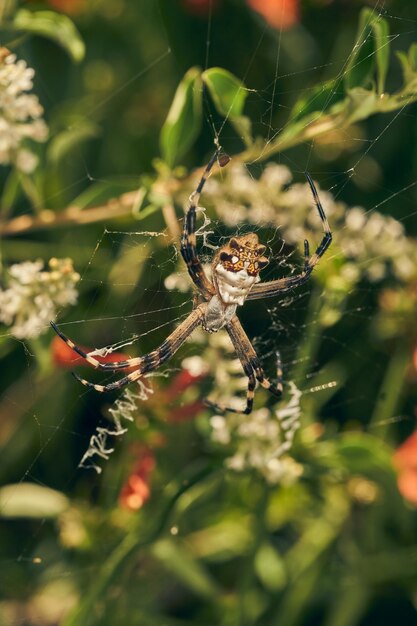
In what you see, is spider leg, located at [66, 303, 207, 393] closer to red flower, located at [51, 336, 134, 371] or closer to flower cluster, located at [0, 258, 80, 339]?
red flower, located at [51, 336, 134, 371]

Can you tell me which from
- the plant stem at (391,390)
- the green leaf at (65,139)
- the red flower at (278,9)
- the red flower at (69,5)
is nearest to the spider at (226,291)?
the plant stem at (391,390)

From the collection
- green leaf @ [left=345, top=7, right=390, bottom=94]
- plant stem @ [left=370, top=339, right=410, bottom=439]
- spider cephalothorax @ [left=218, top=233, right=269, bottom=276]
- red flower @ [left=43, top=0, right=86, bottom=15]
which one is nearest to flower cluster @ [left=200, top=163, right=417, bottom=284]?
spider cephalothorax @ [left=218, top=233, right=269, bottom=276]

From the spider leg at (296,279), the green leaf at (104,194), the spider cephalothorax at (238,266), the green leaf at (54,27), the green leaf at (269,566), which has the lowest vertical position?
the green leaf at (269,566)

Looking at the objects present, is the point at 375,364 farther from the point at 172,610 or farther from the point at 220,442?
the point at 172,610

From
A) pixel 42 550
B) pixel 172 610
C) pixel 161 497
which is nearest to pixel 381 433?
pixel 161 497

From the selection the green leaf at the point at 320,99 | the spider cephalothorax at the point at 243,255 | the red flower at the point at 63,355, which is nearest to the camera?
the green leaf at the point at 320,99

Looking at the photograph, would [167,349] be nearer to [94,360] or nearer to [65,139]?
[94,360]

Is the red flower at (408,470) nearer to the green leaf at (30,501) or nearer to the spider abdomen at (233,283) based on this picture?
the spider abdomen at (233,283)
